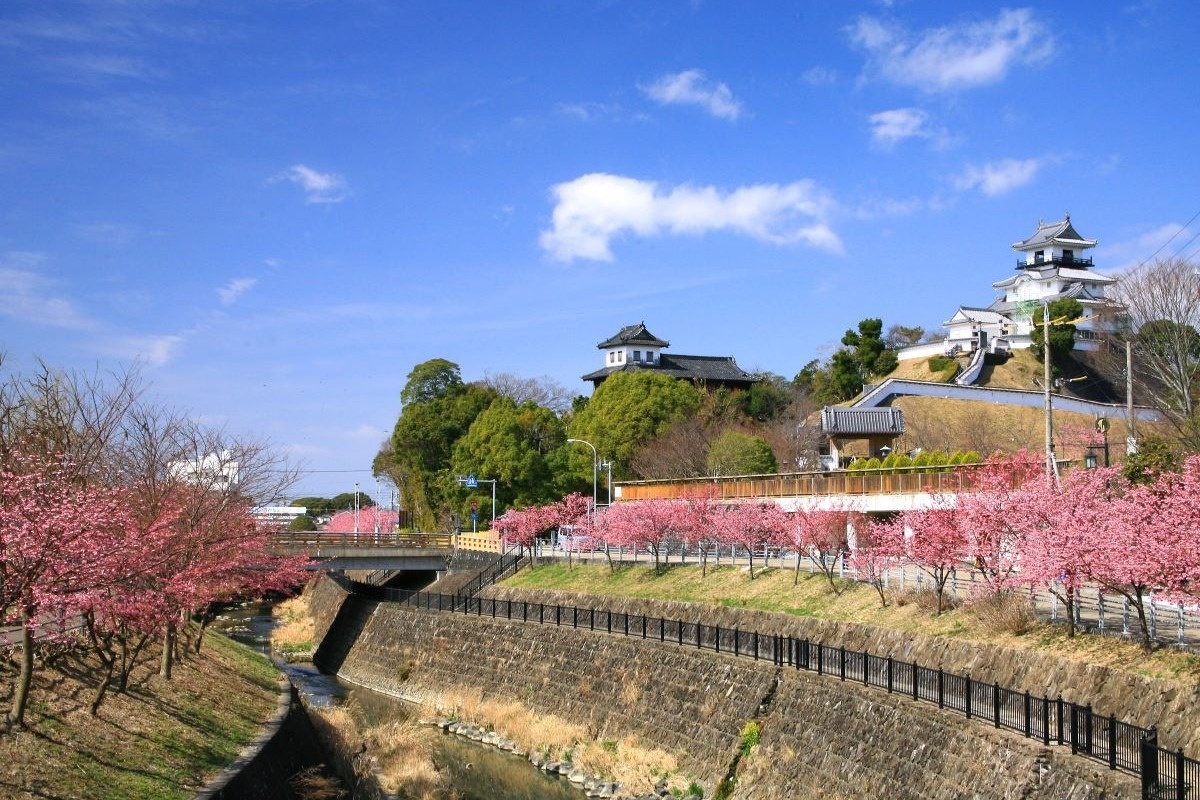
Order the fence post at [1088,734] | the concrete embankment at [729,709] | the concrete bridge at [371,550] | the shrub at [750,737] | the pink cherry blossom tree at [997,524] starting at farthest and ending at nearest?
the concrete bridge at [371,550], the pink cherry blossom tree at [997,524], the shrub at [750,737], the concrete embankment at [729,709], the fence post at [1088,734]

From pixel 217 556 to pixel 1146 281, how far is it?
50.7 m

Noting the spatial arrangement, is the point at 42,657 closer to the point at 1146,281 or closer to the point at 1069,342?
the point at 1146,281

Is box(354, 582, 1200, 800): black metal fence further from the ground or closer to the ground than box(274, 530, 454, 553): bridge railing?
closer to the ground

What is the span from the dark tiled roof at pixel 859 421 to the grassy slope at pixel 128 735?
116 feet

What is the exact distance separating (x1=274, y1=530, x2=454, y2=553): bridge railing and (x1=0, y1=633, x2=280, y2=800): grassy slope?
21245 mm

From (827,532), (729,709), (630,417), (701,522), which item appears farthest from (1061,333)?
(729,709)

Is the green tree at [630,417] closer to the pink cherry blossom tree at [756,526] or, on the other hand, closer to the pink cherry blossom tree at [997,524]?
the pink cherry blossom tree at [756,526]

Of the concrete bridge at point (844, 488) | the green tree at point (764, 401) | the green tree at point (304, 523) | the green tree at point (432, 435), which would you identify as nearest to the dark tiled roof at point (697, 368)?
the green tree at point (764, 401)

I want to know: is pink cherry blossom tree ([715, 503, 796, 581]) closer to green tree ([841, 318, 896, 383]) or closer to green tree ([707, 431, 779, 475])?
green tree ([707, 431, 779, 475])

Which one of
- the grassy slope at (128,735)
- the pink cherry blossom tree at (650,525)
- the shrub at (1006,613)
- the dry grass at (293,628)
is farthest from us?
the dry grass at (293,628)

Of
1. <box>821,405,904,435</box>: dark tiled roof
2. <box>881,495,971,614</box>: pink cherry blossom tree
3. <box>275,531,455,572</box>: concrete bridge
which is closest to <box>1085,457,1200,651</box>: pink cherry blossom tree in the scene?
<box>881,495,971,614</box>: pink cherry blossom tree

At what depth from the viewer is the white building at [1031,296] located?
10306cm

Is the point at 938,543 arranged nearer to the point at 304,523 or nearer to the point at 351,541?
the point at 351,541

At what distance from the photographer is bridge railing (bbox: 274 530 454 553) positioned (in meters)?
55.1
